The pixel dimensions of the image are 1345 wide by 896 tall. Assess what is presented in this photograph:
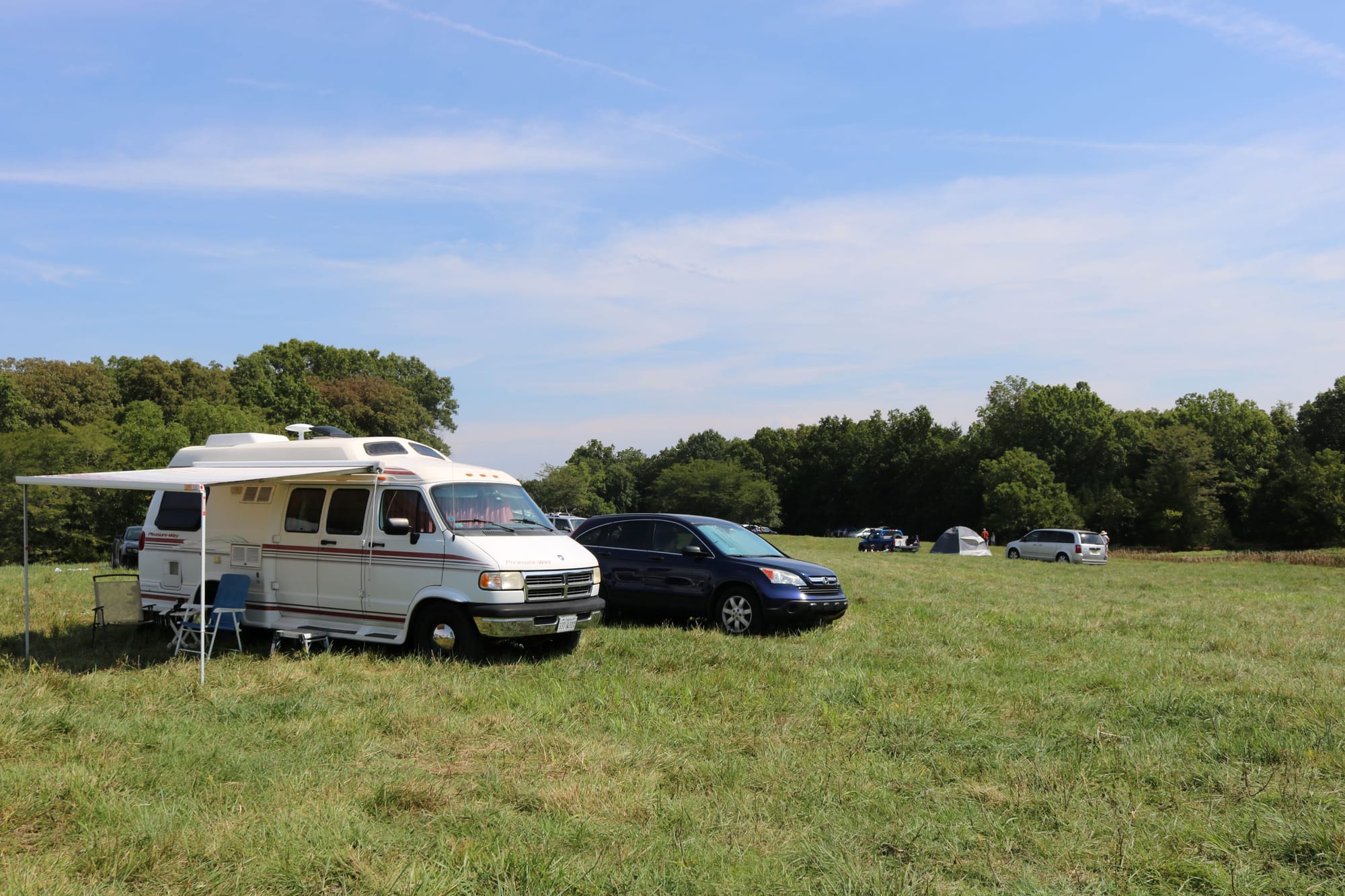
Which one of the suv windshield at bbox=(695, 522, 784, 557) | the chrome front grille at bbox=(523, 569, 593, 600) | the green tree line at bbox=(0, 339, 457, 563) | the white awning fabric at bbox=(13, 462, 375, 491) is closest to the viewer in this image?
the white awning fabric at bbox=(13, 462, 375, 491)

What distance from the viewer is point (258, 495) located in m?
10.9

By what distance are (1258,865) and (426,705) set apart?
18.6 feet

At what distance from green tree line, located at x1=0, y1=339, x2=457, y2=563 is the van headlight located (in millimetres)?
31140

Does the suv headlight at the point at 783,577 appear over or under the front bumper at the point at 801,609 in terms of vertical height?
over

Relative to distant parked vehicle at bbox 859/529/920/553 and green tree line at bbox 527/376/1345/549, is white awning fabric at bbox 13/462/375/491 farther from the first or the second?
green tree line at bbox 527/376/1345/549

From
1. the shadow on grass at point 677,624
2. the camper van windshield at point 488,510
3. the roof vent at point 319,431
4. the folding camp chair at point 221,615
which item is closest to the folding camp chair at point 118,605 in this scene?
the folding camp chair at point 221,615

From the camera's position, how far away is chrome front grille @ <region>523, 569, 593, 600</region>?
952 centimetres

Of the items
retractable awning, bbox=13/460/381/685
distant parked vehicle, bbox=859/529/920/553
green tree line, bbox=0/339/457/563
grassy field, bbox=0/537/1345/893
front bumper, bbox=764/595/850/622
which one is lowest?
distant parked vehicle, bbox=859/529/920/553

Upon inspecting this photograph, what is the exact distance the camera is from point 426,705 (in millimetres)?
7566

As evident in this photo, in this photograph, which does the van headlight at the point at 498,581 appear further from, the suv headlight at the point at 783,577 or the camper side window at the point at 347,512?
the suv headlight at the point at 783,577

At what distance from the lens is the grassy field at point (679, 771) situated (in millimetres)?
4398

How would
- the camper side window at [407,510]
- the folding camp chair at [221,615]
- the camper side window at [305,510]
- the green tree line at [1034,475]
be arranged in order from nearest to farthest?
the camper side window at [407,510], the folding camp chair at [221,615], the camper side window at [305,510], the green tree line at [1034,475]

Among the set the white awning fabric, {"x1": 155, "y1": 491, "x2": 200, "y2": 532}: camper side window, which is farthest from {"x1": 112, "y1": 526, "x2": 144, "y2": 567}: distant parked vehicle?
the white awning fabric

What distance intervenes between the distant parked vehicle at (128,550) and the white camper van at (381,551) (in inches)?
453
